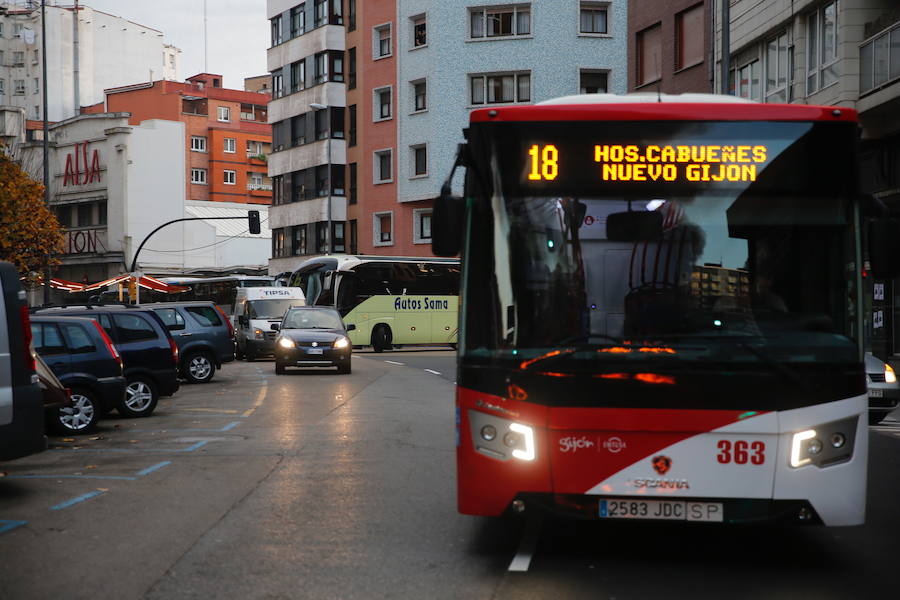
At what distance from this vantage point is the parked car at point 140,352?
1770 cm

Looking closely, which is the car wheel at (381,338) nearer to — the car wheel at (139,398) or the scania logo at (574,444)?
the car wheel at (139,398)

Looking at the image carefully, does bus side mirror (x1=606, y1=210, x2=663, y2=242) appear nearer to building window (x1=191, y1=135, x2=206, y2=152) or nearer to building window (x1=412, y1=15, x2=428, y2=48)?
building window (x1=412, y1=15, x2=428, y2=48)

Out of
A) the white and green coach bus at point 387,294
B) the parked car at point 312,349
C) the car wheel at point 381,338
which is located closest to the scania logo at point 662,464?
the parked car at point 312,349

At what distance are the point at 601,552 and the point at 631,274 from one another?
1.77 m

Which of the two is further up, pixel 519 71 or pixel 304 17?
pixel 304 17

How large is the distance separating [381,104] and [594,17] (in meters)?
11.3

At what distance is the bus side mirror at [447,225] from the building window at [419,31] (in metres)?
49.9

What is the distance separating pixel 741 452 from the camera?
6.63 metres

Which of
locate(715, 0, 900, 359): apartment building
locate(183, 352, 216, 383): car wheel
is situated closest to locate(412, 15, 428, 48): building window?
locate(715, 0, 900, 359): apartment building

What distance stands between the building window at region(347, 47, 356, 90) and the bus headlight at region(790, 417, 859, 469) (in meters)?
55.8

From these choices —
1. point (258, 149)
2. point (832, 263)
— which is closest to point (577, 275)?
point (832, 263)

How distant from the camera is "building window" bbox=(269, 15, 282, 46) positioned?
6681cm

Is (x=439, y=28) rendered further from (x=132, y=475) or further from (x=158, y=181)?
(x=132, y=475)

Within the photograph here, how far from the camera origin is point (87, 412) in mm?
15445
